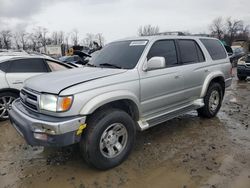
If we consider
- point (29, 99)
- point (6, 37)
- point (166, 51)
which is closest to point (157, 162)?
point (166, 51)

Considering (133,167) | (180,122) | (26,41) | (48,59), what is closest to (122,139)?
(133,167)

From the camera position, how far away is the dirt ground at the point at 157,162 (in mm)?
3312

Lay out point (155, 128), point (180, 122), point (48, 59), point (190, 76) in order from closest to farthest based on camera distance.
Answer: point (190, 76) → point (155, 128) → point (180, 122) → point (48, 59)

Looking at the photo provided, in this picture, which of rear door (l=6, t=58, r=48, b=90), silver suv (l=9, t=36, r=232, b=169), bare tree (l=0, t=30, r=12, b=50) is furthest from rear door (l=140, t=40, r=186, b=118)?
bare tree (l=0, t=30, r=12, b=50)

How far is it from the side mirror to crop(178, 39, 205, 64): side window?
106 centimetres

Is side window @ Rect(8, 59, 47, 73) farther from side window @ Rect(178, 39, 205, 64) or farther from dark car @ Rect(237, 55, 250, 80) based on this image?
dark car @ Rect(237, 55, 250, 80)

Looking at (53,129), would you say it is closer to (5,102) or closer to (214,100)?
(5,102)

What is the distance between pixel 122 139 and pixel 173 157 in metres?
0.89

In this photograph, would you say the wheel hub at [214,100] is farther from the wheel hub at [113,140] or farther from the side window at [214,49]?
the wheel hub at [113,140]

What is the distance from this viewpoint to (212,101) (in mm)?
5719

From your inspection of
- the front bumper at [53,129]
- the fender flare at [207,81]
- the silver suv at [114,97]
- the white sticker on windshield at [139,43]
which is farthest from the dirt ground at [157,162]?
the white sticker on windshield at [139,43]

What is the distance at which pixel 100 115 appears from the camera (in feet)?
11.2

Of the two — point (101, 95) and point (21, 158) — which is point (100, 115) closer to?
point (101, 95)

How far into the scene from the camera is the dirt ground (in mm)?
3312
